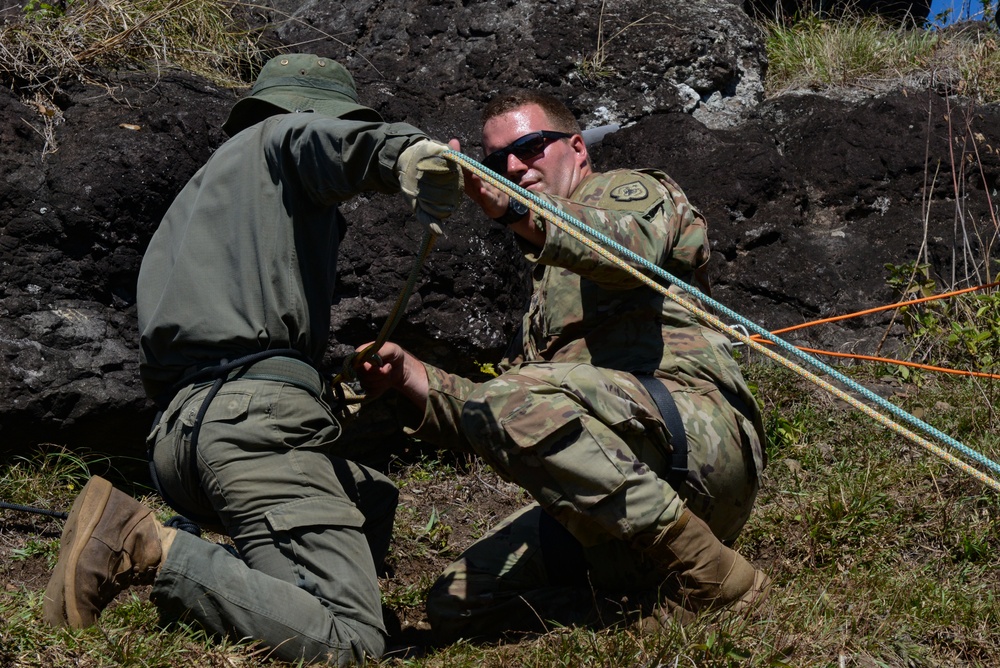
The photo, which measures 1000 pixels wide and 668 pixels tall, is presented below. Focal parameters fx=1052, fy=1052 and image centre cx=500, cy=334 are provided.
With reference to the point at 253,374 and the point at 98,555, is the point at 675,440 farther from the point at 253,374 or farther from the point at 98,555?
the point at 98,555

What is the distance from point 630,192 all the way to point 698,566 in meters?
1.27

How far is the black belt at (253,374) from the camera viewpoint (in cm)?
311

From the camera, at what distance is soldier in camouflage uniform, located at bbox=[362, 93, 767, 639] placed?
10.3 feet

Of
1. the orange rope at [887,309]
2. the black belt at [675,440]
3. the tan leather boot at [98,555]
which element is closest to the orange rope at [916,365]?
the orange rope at [887,309]

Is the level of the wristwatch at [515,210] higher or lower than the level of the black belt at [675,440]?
higher

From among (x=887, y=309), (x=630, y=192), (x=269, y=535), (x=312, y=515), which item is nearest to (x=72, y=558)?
(x=269, y=535)

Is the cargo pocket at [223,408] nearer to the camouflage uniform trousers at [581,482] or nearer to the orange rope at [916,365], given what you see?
the camouflage uniform trousers at [581,482]

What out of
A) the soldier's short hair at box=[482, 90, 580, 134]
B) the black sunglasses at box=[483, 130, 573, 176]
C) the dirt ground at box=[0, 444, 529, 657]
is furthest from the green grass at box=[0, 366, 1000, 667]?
the soldier's short hair at box=[482, 90, 580, 134]

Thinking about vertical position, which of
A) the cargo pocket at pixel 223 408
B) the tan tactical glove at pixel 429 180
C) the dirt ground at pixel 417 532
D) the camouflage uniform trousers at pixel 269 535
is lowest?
the dirt ground at pixel 417 532

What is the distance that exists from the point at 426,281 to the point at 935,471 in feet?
7.62

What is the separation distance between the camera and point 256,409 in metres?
3.11

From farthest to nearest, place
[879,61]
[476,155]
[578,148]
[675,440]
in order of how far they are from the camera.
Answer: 1. [879,61]
2. [476,155]
3. [578,148]
4. [675,440]

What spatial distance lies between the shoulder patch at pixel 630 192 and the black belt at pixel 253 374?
1.19 meters

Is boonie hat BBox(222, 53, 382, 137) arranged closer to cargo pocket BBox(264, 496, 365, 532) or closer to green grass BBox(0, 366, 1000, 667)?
cargo pocket BBox(264, 496, 365, 532)
